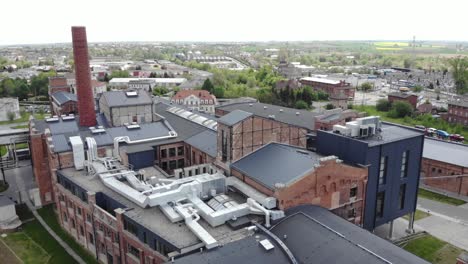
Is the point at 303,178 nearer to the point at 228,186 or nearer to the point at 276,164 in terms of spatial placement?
the point at 276,164

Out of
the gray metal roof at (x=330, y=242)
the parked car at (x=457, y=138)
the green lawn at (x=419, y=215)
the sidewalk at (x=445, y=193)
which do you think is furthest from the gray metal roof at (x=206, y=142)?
the parked car at (x=457, y=138)

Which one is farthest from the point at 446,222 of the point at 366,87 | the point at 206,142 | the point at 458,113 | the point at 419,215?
the point at 366,87

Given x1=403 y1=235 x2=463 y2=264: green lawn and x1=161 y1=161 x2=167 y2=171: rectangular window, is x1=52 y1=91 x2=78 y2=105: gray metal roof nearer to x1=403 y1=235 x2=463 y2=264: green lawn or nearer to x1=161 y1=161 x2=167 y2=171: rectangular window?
x1=161 y1=161 x2=167 y2=171: rectangular window

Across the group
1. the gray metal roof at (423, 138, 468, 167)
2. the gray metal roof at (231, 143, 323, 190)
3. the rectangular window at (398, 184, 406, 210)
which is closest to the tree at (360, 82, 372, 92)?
the gray metal roof at (423, 138, 468, 167)

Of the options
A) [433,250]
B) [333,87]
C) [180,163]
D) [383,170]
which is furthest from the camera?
[333,87]

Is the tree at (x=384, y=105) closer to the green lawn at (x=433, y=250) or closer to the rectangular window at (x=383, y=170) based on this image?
the green lawn at (x=433, y=250)

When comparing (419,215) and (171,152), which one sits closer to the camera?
(419,215)

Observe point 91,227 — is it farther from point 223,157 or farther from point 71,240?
point 223,157

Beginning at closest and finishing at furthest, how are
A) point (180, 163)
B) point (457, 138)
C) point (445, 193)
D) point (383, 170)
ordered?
1. point (383, 170)
2. point (180, 163)
3. point (445, 193)
4. point (457, 138)
